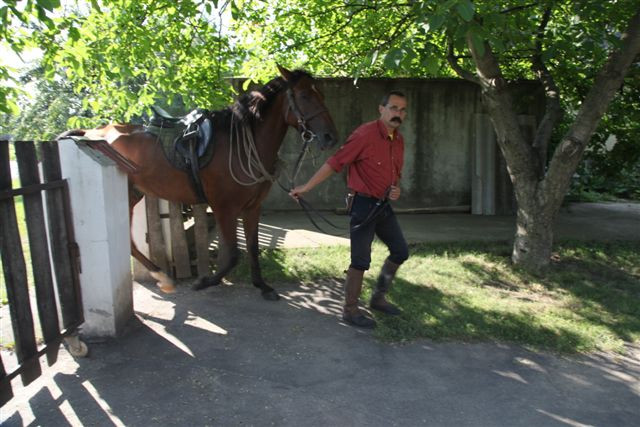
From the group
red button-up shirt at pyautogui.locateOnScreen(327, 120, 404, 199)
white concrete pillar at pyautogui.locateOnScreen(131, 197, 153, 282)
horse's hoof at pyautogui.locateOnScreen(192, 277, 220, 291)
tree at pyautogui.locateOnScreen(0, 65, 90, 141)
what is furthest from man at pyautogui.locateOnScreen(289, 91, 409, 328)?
tree at pyautogui.locateOnScreen(0, 65, 90, 141)

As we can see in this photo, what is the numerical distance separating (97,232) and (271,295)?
186 cm

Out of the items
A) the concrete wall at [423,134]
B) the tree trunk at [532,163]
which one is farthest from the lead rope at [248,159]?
the concrete wall at [423,134]

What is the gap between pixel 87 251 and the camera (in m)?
3.81

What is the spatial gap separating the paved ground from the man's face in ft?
5.94

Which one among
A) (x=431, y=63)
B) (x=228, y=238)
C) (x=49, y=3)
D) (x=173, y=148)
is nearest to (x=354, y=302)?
(x=228, y=238)

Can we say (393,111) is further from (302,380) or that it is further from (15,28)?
(15,28)

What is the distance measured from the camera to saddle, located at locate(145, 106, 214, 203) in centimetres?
465

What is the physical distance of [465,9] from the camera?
9.98 feet

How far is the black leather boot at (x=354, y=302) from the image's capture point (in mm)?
4301

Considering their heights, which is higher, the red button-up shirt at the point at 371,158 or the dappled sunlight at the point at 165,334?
the red button-up shirt at the point at 371,158

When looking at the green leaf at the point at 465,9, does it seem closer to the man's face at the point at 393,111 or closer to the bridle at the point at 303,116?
the man's face at the point at 393,111

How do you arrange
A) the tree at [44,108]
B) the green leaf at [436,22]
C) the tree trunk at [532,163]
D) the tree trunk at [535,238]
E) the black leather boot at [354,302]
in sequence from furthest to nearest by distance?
the tree at [44,108]
the tree trunk at [535,238]
the tree trunk at [532,163]
the black leather boot at [354,302]
the green leaf at [436,22]

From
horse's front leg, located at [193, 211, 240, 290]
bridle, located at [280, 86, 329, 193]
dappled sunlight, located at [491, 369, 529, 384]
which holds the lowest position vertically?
dappled sunlight, located at [491, 369, 529, 384]

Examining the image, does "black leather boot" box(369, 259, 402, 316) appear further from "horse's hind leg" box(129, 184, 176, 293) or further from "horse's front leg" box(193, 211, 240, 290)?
"horse's hind leg" box(129, 184, 176, 293)
